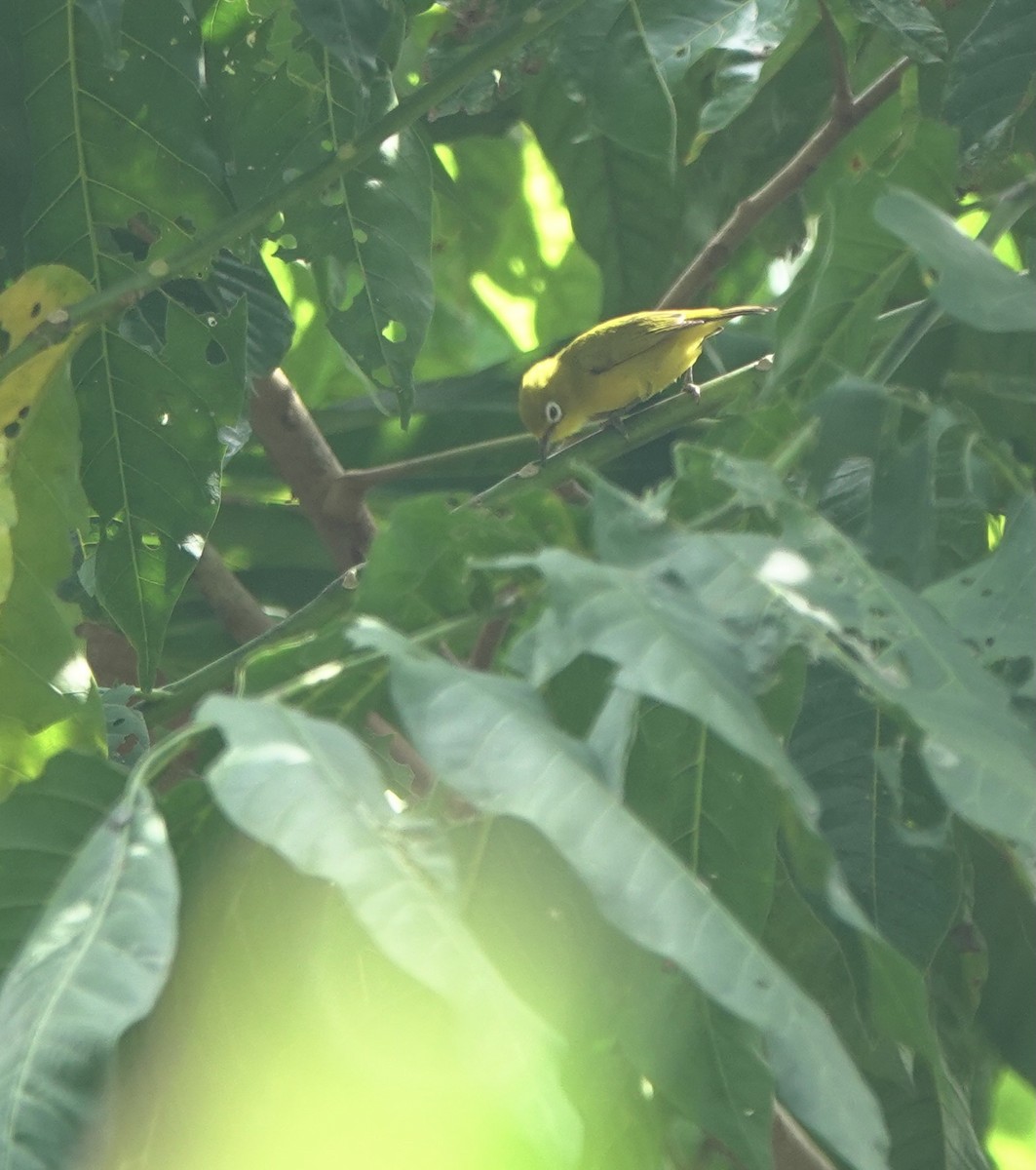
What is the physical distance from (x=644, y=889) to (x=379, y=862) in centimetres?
12

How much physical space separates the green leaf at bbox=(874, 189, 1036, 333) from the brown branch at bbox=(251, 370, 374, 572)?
1293mm

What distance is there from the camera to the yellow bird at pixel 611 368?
250cm

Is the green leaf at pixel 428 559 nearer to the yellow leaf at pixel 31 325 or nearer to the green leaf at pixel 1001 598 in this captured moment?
the green leaf at pixel 1001 598

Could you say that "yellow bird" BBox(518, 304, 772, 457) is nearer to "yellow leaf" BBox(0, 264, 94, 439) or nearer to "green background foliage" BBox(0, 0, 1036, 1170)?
"green background foliage" BBox(0, 0, 1036, 1170)

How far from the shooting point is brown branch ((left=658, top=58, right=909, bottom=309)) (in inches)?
75.8

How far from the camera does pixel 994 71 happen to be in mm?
1514

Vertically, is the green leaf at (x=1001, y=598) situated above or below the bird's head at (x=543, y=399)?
above

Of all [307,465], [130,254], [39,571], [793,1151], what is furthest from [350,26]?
[793,1151]

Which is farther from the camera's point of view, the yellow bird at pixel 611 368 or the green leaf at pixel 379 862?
the yellow bird at pixel 611 368

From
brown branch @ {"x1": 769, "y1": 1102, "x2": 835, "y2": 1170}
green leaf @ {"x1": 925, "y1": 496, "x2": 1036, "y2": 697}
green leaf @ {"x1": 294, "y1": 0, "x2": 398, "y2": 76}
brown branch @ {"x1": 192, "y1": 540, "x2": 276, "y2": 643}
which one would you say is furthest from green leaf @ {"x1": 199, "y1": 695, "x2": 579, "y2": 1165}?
brown branch @ {"x1": 192, "y1": 540, "x2": 276, "y2": 643}

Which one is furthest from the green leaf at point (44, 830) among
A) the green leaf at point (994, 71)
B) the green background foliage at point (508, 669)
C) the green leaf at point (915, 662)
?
the green leaf at point (994, 71)

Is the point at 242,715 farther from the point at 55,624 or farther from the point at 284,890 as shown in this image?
the point at 55,624

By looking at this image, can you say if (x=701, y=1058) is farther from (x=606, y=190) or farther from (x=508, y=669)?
(x=606, y=190)

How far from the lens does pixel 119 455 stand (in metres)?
1.47
